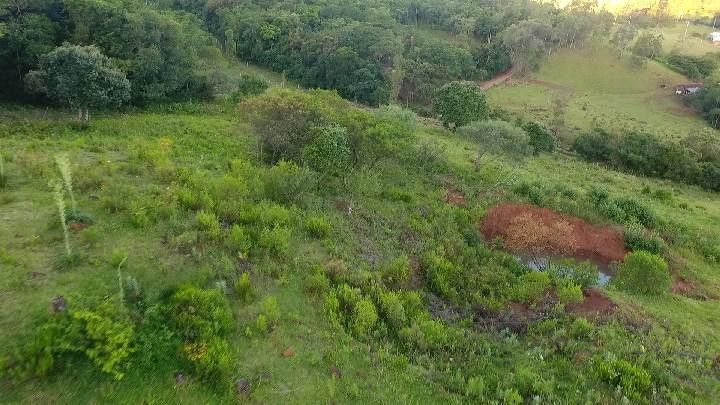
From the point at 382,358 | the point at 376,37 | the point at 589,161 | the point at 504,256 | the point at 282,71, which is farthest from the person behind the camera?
the point at 282,71

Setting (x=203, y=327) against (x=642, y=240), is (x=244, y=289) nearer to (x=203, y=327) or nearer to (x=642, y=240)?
(x=203, y=327)

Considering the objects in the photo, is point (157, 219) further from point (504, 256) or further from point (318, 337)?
point (504, 256)

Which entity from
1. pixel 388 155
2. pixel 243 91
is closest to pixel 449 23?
pixel 243 91

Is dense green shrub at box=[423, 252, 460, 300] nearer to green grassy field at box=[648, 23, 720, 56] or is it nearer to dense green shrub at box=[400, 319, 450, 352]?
dense green shrub at box=[400, 319, 450, 352]

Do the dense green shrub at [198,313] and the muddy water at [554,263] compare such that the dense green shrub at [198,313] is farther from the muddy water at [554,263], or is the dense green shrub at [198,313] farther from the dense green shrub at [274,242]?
the muddy water at [554,263]

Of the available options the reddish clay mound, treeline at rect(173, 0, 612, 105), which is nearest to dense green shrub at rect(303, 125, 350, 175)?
the reddish clay mound
